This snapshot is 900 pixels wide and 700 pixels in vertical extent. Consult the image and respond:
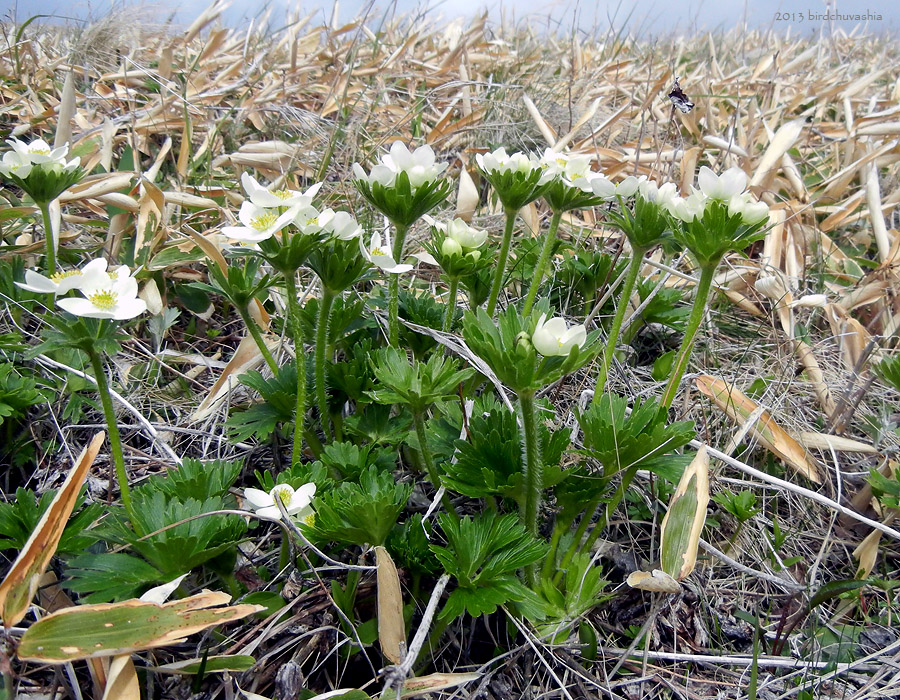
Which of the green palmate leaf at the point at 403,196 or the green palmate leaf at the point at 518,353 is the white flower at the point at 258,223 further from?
the green palmate leaf at the point at 518,353

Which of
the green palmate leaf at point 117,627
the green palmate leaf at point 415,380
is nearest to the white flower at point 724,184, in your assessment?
the green palmate leaf at point 415,380

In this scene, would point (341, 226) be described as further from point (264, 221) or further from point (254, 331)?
point (254, 331)

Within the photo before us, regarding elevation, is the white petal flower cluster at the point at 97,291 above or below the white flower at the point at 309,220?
below

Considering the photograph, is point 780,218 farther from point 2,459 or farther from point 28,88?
point 28,88

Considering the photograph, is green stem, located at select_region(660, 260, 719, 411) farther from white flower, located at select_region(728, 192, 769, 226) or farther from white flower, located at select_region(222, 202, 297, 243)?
white flower, located at select_region(222, 202, 297, 243)

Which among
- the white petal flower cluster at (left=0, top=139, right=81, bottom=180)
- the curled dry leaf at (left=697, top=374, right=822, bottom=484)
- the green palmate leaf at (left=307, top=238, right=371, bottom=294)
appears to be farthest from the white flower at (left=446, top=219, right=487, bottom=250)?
the white petal flower cluster at (left=0, top=139, right=81, bottom=180)

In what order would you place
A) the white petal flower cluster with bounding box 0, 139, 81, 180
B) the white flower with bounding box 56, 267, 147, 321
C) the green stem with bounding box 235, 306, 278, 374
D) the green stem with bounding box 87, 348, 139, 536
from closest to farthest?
the white flower with bounding box 56, 267, 147, 321 < the green stem with bounding box 87, 348, 139, 536 < the green stem with bounding box 235, 306, 278, 374 < the white petal flower cluster with bounding box 0, 139, 81, 180
